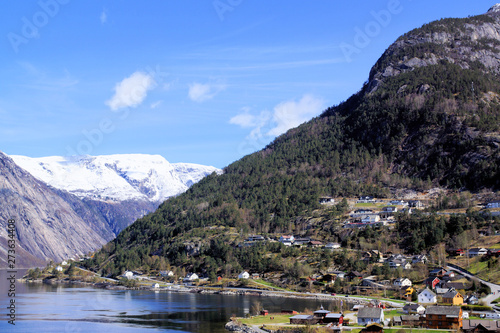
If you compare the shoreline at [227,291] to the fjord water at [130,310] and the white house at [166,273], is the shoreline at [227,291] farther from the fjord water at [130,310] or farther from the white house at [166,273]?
the white house at [166,273]

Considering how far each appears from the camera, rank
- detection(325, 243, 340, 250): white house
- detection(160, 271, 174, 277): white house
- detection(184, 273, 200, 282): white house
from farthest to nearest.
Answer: detection(160, 271, 174, 277): white house < detection(184, 273, 200, 282): white house < detection(325, 243, 340, 250): white house

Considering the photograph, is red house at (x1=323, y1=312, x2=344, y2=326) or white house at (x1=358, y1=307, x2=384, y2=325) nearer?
white house at (x1=358, y1=307, x2=384, y2=325)

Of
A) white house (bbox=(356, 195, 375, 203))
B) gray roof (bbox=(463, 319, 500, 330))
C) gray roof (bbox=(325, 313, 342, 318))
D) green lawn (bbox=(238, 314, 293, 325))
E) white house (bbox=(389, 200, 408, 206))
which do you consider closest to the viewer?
gray roof (bbox=(463, 319, 500, 330))

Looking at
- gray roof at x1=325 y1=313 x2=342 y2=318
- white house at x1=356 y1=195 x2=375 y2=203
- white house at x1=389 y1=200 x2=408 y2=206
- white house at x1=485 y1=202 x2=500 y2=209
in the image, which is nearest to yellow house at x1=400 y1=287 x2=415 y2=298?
gray roof at x1=325 y1=313 x2=342 y2=318

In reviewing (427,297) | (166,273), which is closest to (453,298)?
(427,297)

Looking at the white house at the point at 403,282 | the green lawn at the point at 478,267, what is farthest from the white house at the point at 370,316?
the green lawn at the point at 478,267

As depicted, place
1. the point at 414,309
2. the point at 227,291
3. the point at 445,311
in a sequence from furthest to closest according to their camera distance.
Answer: the point at 227,291
the point at 414,309
the point at 445,311

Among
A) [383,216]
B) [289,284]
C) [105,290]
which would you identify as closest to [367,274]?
[289,284]

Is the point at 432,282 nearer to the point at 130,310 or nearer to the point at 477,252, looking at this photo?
the point at 477,252

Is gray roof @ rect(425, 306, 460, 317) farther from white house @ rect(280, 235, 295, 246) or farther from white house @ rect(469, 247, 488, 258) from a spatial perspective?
white house @ rect(280, 235, 295, 246)
